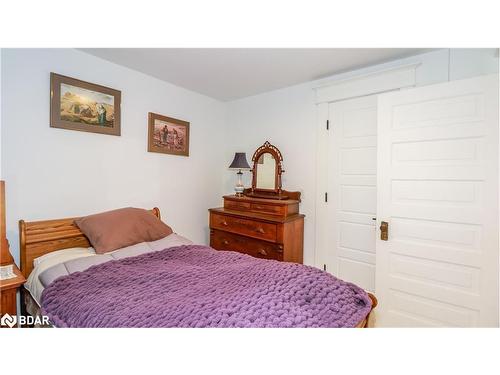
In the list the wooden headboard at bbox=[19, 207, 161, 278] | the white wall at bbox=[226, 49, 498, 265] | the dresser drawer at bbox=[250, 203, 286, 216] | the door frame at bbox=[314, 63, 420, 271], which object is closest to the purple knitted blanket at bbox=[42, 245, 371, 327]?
the wooden headboard at bbox=[19, 207, 161, 278]

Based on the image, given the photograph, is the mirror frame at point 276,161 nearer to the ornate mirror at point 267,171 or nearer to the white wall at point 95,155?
the ornate mirror at point 267,171

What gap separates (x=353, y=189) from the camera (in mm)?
2479

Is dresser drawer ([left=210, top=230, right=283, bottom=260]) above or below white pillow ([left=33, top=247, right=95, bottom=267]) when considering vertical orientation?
below

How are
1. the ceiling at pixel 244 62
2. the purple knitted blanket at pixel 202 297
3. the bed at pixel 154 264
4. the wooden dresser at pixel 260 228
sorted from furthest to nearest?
the wooden dresser at pixel 260 228 < the ceiling at pixel 244 62 < the bed at pixel 154 264 < the purple knitted blanket at pixel 202 297

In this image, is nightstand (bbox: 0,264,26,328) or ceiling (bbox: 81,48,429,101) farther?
ceiling (bbox: 81,48,429,101)

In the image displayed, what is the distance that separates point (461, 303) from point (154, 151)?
9.86ft

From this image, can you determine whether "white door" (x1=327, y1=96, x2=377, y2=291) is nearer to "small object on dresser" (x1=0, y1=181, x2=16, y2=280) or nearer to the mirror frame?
→ the mirror frame

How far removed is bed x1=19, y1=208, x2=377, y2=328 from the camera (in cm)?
115

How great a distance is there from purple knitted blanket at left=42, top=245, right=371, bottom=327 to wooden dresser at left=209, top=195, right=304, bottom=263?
0.91 metres

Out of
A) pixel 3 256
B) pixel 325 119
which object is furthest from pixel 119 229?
pixel 325 119

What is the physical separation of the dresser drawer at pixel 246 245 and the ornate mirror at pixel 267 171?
59 cm

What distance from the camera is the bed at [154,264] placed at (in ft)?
3.79

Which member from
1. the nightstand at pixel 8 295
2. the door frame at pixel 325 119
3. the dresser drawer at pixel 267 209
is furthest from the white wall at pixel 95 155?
the door frame at pixel 325 119

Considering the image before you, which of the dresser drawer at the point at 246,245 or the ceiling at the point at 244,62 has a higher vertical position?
the ceiling at the point at 244,62
